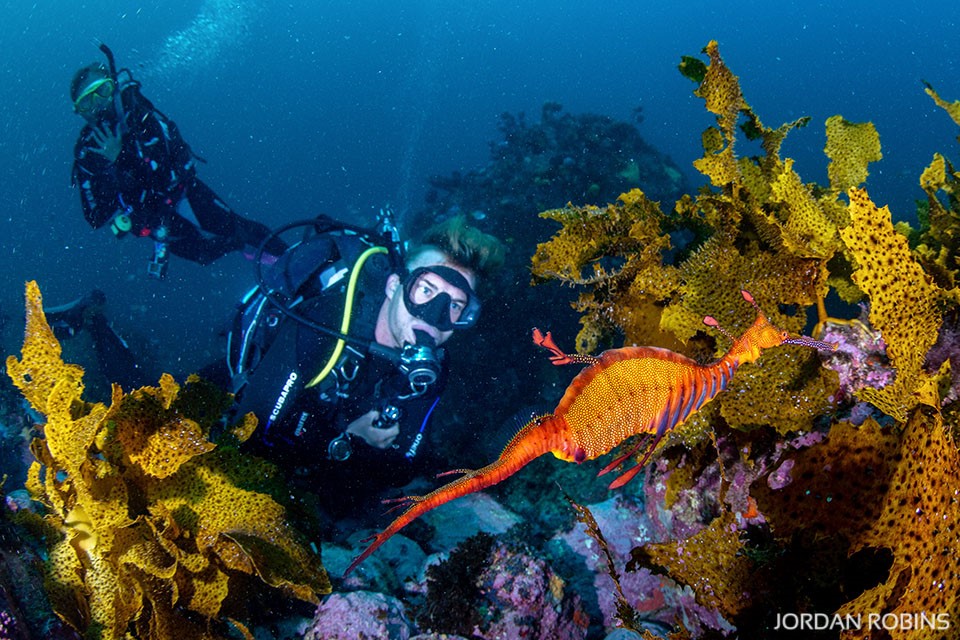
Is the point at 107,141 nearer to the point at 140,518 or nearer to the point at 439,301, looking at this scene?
the point at 439,301

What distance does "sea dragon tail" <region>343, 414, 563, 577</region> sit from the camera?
132 centimetres

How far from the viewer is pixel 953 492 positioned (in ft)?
4.70

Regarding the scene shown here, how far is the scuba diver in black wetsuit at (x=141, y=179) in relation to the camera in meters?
8.06

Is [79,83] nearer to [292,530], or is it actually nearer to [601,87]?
[292,530]

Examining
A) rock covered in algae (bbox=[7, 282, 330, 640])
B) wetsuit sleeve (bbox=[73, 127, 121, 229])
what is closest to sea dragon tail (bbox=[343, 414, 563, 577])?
rock covered in algae (bbox=[7, 282, 330, 640])

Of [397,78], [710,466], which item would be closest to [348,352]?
[710,466]

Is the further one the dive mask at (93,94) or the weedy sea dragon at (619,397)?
the dive mask at (93,94)

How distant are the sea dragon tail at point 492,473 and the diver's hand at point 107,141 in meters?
9.61

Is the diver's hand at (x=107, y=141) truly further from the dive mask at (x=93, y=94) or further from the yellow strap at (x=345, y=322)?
the yellow strap at (x=345, y=322)

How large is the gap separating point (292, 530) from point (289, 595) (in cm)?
42

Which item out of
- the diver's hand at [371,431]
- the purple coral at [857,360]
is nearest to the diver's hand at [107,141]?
the diver's hand at [371,431]

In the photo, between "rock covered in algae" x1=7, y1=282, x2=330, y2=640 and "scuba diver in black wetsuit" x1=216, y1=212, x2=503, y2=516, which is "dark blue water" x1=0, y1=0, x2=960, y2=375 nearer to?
"scuba diver in black wetsuit" x1=216, y1=212, x2=503, y2=516

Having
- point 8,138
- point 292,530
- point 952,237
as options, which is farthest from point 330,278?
point 8,138

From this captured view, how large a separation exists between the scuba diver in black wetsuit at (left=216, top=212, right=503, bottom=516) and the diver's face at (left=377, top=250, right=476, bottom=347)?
0.01 m
